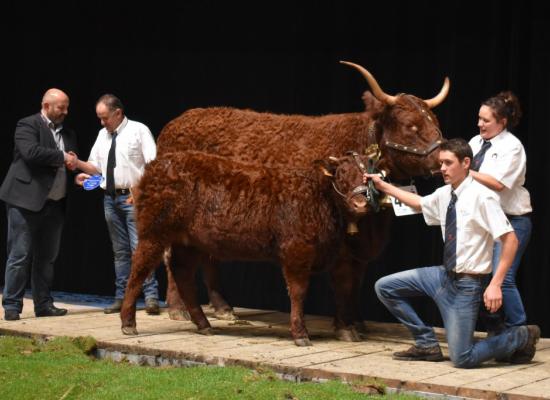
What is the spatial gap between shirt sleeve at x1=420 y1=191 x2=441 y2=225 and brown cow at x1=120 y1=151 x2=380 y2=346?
1.44ft

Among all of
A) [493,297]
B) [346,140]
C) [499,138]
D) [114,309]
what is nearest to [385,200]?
[346,140]

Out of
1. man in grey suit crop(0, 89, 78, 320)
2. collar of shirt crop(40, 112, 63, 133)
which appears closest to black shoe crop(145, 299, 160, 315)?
man in grey suit crop(0, 89, 78, 320)

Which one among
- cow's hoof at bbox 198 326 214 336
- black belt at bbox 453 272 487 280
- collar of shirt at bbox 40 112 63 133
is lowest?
cow's hoof at bbox 198 326 214 336

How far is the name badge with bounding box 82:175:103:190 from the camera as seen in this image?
869 centimetres

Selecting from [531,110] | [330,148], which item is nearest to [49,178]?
[330,148]

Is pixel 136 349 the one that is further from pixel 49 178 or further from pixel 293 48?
pixel 293 48

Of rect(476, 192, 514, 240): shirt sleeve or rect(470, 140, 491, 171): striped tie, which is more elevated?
rect(470, 140, 491, 171): striped tie

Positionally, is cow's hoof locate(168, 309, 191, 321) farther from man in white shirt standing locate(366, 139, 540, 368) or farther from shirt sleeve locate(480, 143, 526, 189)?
shirt sleeve locate(480, 143, 526, 189)

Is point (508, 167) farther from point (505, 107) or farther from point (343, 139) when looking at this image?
point (343, 139)

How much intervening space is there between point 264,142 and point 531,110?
208 centimetres

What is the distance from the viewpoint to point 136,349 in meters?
7.21

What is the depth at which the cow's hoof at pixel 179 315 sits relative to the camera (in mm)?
8711

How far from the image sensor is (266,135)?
27.7 feet

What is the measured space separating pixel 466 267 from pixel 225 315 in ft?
9.50
